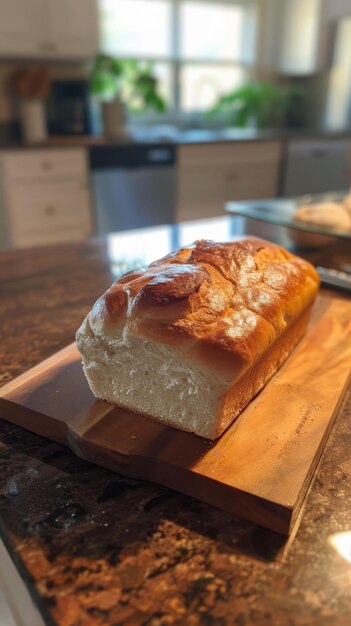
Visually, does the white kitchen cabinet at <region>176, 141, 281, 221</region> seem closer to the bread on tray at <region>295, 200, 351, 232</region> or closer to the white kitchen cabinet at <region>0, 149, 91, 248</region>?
the white kitchen cabinet at <region>0, 149, 91, 248</region>

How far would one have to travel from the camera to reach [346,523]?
512 mm

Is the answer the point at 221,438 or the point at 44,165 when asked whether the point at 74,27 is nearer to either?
the point at 44,165

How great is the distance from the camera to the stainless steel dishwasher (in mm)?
3193

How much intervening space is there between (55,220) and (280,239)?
217 cm

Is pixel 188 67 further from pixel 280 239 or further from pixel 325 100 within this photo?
pixel 280 239

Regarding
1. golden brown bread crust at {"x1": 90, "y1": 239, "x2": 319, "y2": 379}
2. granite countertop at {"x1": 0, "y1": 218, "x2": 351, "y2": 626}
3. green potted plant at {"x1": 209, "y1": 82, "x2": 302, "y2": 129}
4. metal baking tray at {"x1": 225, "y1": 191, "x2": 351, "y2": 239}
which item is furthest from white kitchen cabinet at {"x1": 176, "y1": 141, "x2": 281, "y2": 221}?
granite countertop at {"x1": 0, "y1": 218, "x2": 351, "y2": 626}

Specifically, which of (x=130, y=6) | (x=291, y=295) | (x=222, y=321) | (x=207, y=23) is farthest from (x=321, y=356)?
(x=207, y=23)

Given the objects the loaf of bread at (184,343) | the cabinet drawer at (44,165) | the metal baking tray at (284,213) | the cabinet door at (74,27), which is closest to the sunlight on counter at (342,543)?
the loaf of bread at (184,343)

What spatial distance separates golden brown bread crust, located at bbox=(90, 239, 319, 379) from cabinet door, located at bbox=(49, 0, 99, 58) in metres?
2.98

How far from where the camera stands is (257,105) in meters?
4.19

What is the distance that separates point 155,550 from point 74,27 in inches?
138

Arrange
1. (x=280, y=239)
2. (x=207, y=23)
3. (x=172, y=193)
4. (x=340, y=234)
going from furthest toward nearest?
(x=207, y=23)
(x=172, y=193)
(x=280, y=239)
(x=340, y=234)

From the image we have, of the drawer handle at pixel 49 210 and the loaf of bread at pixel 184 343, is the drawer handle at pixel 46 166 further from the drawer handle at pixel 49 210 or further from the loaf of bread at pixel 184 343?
the loaf of bread at pixel 184 343

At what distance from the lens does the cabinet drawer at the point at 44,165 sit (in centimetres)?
294
